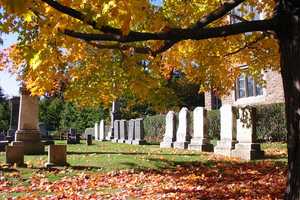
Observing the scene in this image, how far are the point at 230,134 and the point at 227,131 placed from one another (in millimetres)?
202

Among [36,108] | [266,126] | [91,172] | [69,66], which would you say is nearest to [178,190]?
[91,172]

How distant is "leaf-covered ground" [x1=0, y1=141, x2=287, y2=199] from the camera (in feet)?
27.1

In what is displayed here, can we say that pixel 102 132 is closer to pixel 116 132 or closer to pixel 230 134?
pixel 116 132

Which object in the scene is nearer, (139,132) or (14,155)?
(14,155)

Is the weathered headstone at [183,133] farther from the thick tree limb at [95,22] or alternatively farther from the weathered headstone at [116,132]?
the thick tree limb at [95,22]

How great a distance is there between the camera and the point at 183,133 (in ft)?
66.9

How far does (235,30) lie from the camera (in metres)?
5.93

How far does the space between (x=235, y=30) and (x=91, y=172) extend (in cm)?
681

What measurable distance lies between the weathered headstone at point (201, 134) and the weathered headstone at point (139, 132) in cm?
664

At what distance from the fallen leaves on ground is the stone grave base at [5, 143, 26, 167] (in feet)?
4.17

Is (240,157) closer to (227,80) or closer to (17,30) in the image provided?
(227,80)

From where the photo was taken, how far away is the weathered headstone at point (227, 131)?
15477 millimetres

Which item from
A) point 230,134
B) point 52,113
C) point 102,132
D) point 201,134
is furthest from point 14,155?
point 52,113

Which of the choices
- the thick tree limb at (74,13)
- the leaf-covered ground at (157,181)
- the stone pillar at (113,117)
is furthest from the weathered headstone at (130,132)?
the thick tree limb at (74,13)
